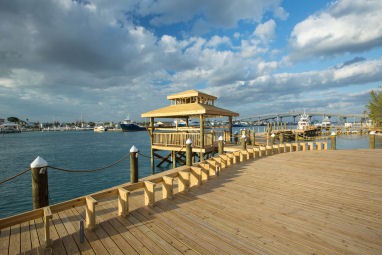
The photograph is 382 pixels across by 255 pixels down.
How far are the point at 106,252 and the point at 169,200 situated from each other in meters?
1.94

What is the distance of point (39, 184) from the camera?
149 inches

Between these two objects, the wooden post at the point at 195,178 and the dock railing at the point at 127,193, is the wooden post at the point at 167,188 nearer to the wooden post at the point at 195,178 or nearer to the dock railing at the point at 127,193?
the dock railing at the point at 127,193

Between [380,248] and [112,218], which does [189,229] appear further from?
[380,248]

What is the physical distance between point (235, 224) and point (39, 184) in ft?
13.2

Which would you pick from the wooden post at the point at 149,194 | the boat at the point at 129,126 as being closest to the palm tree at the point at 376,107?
the wooden post at the point at 149,194

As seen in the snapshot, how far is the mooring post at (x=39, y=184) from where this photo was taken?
147 inches

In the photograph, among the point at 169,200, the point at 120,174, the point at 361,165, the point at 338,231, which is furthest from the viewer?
the point at 120,174

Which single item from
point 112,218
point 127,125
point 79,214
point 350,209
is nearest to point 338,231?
point 350,209

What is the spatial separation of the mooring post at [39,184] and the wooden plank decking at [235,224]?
373 mm

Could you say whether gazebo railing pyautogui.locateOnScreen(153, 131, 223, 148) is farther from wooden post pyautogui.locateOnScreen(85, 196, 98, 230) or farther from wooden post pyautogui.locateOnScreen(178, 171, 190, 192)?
wooden post pyautogui.locateOnScreen(85, 196, 98, 230)

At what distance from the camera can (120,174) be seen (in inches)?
666

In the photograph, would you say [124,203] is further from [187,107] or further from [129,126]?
[129,126]

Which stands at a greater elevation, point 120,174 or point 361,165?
point 361,165

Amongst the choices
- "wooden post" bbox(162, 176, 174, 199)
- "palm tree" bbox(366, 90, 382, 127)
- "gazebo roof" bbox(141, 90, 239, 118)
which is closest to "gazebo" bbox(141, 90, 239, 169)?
"gazebo roof" bbox(141, 90, 239, 118)
